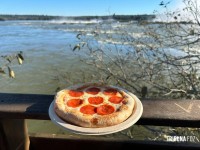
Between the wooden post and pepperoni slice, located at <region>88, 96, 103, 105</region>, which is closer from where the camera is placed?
pepperoni slice, located at <region>88, 96, 103, 105</region>

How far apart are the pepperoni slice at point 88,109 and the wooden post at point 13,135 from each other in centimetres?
52

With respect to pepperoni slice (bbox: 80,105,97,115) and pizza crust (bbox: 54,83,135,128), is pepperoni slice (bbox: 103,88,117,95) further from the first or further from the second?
pepperoni slice (bbox: 80,105,97,115)

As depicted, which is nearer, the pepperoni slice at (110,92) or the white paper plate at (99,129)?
the white paper plate at (99,129)

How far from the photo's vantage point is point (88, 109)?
120 centimetres

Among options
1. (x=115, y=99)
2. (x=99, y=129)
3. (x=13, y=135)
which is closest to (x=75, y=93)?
(x=115, y=99)

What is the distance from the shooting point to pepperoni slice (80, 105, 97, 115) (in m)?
1.17

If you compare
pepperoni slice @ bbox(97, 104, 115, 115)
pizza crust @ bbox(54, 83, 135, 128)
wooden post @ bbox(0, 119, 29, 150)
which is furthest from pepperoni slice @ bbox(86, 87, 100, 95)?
wooden post @ bbox(0, 119, 29, 150)

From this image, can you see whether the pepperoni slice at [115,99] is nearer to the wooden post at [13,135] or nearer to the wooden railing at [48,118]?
the wooden railing at [48,118]

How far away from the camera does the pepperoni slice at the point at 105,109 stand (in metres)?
1.18

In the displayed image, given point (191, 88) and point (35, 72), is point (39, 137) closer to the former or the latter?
point (191, 88)

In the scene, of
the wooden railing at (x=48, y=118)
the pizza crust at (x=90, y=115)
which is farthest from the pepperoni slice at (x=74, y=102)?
the wooden railing at (x=48, y=118)

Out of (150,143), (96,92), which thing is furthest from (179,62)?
(96,92)

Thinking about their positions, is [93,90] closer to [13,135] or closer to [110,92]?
[110,92]

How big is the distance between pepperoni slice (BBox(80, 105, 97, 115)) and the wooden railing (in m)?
0.20
